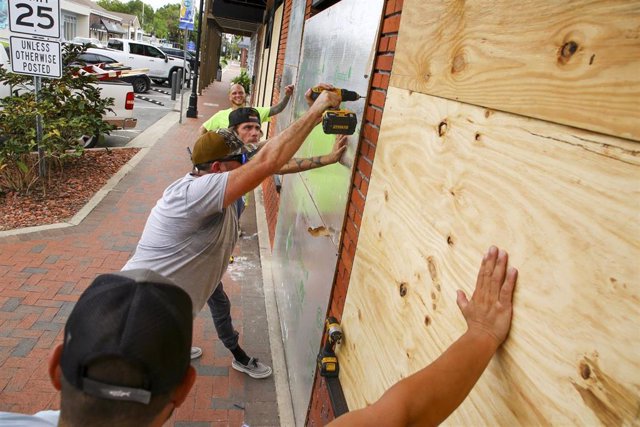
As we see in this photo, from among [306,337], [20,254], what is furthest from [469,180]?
[20,254]

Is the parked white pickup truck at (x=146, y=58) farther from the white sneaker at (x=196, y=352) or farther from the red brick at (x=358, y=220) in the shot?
the red brick at (x=358, y=220)

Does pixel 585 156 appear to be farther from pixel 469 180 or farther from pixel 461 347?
pixel 461 347

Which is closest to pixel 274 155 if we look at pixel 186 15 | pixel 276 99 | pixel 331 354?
pixel 331 354

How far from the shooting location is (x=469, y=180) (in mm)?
1398

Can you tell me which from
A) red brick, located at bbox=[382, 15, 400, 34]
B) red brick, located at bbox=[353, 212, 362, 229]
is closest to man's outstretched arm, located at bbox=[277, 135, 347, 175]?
red brick, located at bbox=[353, 212, 362, 229]

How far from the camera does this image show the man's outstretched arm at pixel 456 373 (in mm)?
1215

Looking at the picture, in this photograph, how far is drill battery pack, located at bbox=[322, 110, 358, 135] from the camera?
240 cm

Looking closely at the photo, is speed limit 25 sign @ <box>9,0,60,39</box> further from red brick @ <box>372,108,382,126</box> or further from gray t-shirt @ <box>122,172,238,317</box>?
red brick @ <box>372,108,382,126</box>

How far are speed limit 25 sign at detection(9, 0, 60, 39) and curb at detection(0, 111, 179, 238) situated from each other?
94.1 inches

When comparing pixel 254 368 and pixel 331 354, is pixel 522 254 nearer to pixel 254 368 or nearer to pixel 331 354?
pixel 331 354

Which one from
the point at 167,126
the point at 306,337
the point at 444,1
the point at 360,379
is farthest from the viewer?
the point at 167,126

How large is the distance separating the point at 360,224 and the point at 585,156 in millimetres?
1446

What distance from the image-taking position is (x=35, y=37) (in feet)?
21.0

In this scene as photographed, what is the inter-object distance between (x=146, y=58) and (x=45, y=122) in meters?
18.5
